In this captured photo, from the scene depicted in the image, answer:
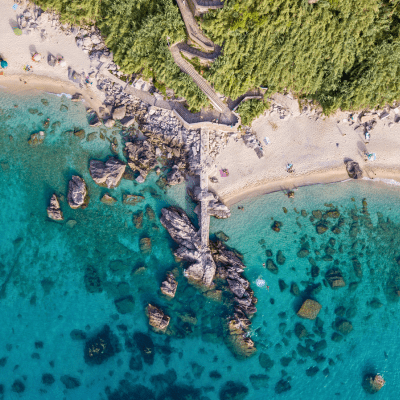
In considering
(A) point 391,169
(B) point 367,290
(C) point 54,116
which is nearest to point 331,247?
(B) point 367,290

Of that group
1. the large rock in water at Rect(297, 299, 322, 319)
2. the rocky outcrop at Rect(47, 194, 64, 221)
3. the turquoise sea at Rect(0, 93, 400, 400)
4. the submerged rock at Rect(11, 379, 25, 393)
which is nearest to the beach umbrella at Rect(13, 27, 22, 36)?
the turquoise sea at Rect(0, 93, 400, 400)

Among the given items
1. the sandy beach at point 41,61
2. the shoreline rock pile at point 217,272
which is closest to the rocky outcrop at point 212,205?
the shoreline rock pile at point 217,272

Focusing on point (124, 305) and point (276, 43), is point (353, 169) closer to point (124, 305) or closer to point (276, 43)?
point (276, 43)

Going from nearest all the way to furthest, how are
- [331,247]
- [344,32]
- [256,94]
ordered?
[344,32] → [256,94] → [331,247]

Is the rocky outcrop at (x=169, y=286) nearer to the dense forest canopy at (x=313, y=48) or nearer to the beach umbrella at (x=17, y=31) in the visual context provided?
the dense forest canopy at (x=313, y=48)

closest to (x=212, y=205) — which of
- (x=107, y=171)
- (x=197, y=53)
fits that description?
(x=107, y=171)

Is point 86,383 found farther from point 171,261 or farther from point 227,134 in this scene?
point 227,134

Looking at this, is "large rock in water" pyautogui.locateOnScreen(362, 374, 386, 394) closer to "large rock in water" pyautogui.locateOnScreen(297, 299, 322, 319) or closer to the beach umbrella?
"large rock in water" pyautogui.locateOnScreen(297, 299, 322, 319)
